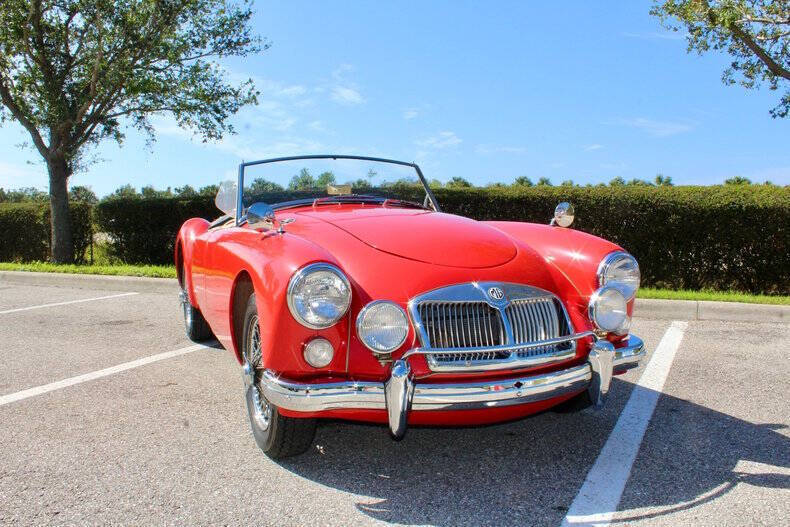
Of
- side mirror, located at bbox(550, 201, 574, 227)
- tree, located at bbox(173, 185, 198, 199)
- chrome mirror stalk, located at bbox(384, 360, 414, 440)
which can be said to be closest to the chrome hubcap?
chrome mirror stalk, located at bbox(384, 360, 414, 440)

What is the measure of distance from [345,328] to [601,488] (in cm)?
124

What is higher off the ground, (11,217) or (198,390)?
(11,217)

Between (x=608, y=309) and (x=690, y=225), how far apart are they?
254 inches

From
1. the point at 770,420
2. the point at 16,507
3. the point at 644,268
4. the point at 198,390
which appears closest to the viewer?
the point at 16,507

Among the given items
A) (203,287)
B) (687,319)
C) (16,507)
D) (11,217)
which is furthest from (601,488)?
(11,217)

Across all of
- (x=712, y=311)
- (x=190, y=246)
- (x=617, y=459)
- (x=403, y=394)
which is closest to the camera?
(x=403, y=394)

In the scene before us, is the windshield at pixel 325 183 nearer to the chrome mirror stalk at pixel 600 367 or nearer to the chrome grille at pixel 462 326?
the chrome grille at pixel 462 326

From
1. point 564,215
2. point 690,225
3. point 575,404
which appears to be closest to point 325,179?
point 564,215

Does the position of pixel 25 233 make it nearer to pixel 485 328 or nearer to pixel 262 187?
pixel 262 187

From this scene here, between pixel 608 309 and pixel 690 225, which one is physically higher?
pixel 690 225

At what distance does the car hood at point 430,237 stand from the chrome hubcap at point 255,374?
684 mm

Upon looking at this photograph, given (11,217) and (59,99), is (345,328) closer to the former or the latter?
(59,99)

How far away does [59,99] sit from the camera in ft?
44.7

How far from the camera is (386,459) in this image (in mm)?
3088
